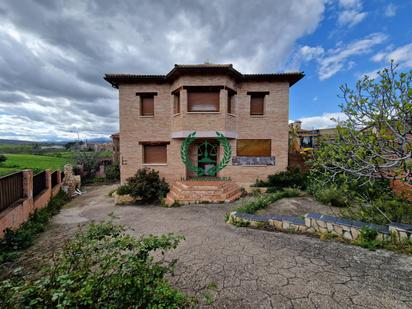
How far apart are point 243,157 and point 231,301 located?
877 centimetres

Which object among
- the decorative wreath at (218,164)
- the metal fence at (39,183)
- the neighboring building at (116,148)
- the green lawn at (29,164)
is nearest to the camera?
the metal fence at (39,183)

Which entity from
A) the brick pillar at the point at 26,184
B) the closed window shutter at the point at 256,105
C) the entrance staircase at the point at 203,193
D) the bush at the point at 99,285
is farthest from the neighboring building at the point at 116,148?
the bush at the point at 99,285

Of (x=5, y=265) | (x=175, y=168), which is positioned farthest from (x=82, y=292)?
(x=175, y=168)

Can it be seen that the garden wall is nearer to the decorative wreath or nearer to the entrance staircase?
the entrance staircase

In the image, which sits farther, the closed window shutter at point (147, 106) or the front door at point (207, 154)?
the closed window shutter at point (147, 106)

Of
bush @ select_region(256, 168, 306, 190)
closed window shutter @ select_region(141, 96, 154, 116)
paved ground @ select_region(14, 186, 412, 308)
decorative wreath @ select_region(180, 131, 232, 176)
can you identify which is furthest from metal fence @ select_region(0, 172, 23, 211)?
bush @ select_region(256, 168, 306, 190)

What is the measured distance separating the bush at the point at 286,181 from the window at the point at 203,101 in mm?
5215

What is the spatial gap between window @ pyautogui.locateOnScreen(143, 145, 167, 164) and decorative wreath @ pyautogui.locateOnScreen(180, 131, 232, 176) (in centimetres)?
126

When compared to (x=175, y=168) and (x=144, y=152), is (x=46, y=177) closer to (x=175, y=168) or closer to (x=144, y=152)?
(x=144, y=152)

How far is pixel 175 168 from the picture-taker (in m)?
11.1

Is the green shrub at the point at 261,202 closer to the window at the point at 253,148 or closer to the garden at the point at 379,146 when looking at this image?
the garden at the point at 379,146

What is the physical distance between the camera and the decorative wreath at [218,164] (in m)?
10.3

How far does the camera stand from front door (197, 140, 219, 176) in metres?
10.9

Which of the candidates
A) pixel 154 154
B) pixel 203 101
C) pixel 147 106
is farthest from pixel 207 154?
pixel 147 106
